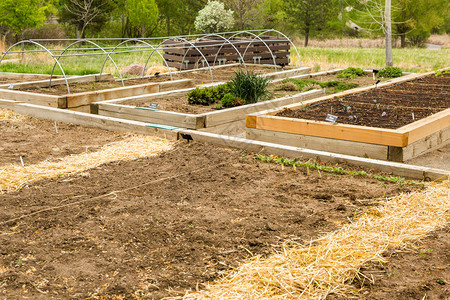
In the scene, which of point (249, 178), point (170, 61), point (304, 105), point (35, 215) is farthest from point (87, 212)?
point (170, 61)

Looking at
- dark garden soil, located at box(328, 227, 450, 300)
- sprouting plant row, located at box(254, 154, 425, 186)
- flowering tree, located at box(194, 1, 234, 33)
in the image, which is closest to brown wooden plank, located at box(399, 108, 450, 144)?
sprouting plant row, located at box(254, 154, 425, 186)

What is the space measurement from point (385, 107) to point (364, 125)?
4.12 feet

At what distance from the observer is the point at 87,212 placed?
417 centimetres

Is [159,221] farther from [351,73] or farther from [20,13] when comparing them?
[20,13]

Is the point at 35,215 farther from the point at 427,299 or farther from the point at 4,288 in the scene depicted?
the point at 427,299

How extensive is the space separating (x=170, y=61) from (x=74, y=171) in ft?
34.3

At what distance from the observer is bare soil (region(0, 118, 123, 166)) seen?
19.9 ft

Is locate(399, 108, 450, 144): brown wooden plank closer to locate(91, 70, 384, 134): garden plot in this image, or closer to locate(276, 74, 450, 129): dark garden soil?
locate(276, 74, 450, 129): dark garden soil

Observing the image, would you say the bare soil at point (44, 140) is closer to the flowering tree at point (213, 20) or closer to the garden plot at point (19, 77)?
the garden plot at point (19, 77)

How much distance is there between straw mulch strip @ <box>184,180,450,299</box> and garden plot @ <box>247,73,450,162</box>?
158 centimetres

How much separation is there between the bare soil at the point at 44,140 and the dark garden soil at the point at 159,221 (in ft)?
3.15

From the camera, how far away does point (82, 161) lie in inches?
225

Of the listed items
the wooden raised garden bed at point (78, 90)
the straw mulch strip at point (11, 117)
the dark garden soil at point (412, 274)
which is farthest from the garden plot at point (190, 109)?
the dark garden soil at point (412, 274)

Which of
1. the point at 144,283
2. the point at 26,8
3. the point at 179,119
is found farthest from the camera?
the point at 26,8
